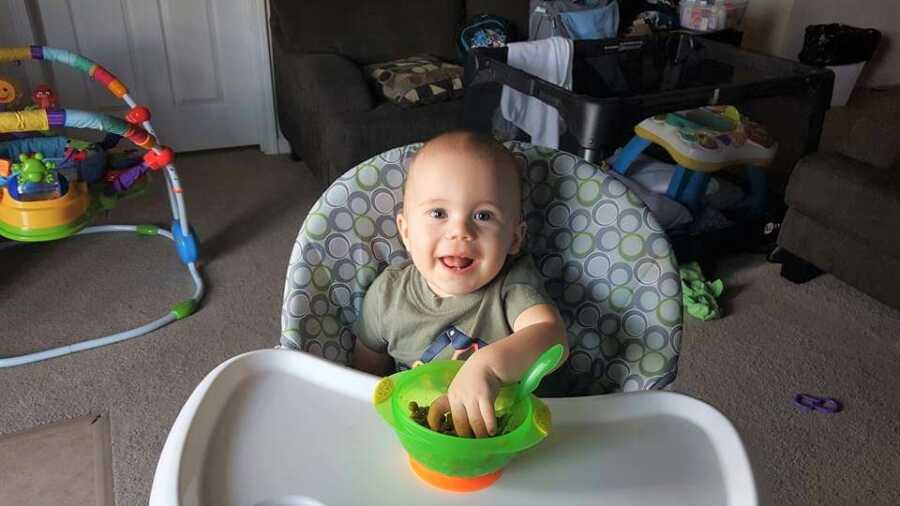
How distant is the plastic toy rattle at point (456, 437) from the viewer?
2.27ft

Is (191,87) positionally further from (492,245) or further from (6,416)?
(492,245)

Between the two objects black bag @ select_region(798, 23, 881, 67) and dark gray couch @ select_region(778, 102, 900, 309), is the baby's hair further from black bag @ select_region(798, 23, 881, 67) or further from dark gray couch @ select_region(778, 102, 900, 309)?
black bag @ select_region(798, 23, 881, 67)

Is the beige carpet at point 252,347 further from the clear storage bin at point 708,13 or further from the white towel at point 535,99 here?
the clear storage bin at point 708,13

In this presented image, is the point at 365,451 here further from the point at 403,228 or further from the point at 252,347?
the point at 252,347

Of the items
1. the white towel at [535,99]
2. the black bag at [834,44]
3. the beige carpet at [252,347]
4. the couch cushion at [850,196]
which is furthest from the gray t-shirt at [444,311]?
the black bag at [834,44]

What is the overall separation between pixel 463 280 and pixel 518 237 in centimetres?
9

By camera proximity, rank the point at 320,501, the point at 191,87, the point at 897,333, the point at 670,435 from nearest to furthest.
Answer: the point at 320,501 → the point at 670,435 → the point at 897,333 → the point at 191,87

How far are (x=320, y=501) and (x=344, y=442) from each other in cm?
9

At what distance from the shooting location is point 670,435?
840 millimetres

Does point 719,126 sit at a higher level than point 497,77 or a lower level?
lower

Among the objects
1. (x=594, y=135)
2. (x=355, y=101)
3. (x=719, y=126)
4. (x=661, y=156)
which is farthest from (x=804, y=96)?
(x=355, y=101)

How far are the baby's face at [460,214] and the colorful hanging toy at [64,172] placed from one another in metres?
1.26

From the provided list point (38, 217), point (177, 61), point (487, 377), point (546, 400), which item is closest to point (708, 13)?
point (177, 61)

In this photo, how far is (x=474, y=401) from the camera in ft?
2.33
